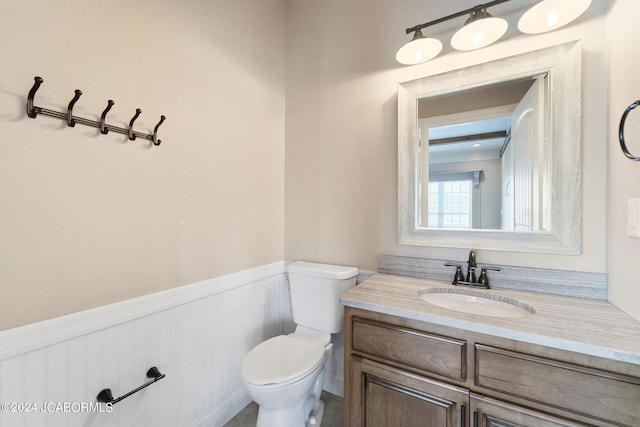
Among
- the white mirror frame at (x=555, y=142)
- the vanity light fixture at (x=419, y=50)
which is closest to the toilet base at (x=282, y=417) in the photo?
the white mirror frame at (x=555, y=142)

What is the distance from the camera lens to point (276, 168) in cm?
196

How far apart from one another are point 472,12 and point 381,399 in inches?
74.0

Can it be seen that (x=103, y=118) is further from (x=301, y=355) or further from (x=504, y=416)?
(x=504, y=416)

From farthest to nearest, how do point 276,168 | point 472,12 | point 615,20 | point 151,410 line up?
point 276,168, point 472,12, point 151,410, point 615,20

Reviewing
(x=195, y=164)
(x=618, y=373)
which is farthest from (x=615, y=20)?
(x=195, y=164)

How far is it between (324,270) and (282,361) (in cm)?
54

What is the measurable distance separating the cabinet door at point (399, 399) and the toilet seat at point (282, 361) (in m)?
0.27

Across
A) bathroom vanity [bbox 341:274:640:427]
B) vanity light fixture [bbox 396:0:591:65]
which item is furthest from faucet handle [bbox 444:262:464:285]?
vanity light fixture [bbox 396:0:591:65]

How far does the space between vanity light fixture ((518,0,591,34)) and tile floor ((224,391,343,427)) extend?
2.29 meters

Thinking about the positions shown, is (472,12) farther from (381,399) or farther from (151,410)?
(151,410)

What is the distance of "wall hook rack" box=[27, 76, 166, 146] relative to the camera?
84cm

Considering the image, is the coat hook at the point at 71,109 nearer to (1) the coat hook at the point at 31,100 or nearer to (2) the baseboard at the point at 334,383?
(1) the coat hook at the point at 31,100

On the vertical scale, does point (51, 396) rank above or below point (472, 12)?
below

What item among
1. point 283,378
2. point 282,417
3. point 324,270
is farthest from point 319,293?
point 282,417
